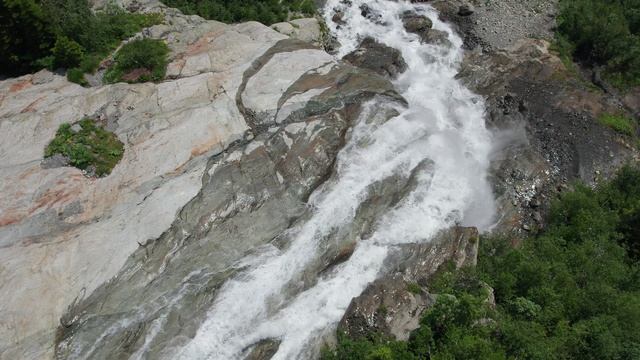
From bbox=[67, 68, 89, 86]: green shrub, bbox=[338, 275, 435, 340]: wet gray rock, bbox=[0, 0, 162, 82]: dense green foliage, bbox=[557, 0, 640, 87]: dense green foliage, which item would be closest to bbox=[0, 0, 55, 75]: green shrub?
bbox=[0, 0, 162, 82]: dense green foliage

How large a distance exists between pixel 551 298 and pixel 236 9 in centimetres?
2577

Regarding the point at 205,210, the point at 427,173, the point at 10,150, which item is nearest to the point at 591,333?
the point at 427,173

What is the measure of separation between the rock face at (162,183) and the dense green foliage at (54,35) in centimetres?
141

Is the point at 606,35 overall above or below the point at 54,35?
below

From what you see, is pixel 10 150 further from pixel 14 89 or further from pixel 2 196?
pixel 14 89

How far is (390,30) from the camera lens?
1414 inches

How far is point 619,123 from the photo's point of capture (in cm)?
2988

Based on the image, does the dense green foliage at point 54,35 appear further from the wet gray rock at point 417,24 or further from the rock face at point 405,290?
the rock face at point 405,290

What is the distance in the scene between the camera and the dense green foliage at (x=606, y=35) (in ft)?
108

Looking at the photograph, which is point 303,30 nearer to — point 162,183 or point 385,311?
point 162,183

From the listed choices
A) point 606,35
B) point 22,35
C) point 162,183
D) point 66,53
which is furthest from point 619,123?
point 22,35

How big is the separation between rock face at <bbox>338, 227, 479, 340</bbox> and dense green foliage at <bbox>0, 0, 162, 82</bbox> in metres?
20.0

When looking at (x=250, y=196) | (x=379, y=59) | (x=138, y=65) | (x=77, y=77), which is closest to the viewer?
(x=250, y=196)

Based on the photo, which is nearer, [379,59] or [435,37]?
[379,59]
